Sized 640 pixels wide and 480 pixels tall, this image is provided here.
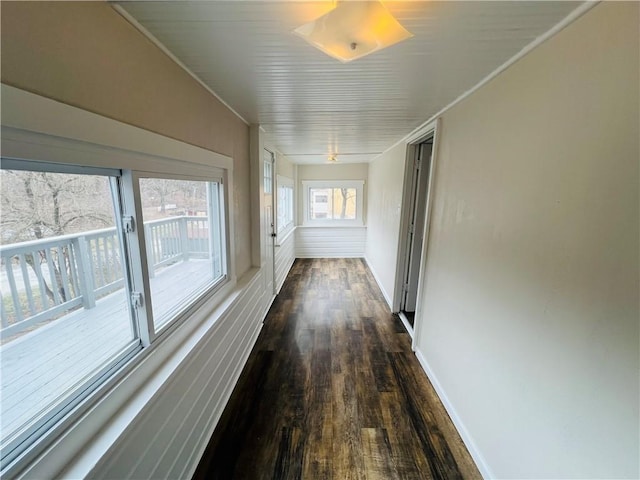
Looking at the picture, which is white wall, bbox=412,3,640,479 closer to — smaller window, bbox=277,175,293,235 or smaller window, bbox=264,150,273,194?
smaller window, bbox=264,150,273,194

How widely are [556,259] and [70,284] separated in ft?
5.88

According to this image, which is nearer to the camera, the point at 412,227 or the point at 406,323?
the point at 406,323

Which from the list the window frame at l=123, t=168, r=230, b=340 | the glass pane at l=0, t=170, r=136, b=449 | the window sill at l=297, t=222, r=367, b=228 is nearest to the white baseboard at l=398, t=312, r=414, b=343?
the window frame at l=123, t=168, r=230, b=340

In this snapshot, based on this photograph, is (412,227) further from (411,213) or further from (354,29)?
(354,29)

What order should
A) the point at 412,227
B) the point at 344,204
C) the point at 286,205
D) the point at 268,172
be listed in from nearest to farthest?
the point at 412,227, the point at 268,172, the point at 286,205, the point at 344,204

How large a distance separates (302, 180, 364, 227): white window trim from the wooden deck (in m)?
4.84

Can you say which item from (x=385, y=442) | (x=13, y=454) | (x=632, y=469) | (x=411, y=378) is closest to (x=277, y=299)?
(x=411, y=378)

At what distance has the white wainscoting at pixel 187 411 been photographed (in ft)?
3.06

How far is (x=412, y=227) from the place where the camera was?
10.2 ft

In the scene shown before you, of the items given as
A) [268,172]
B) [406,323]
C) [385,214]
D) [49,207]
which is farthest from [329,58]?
[385,214]

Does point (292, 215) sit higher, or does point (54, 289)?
point (54, 289)

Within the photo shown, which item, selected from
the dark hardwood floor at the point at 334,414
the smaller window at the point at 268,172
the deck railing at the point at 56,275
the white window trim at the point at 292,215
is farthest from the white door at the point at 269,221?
the deck railing at the point at 56,275

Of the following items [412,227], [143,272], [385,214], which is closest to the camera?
[143,272]

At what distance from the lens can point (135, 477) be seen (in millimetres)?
958
